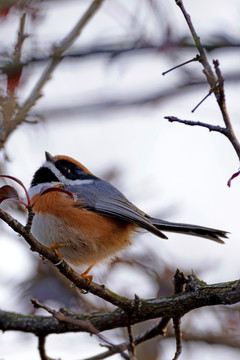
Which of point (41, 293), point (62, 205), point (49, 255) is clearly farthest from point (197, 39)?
point (41, 293)

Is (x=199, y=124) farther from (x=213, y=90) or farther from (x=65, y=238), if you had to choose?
(x=65, y=238)

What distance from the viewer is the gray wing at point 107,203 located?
450cm

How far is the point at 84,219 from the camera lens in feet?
14.3

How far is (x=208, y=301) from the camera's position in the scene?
3029 mm

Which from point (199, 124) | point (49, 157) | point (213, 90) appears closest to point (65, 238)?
point (49, 157)

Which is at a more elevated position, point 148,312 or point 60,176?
point 60,176

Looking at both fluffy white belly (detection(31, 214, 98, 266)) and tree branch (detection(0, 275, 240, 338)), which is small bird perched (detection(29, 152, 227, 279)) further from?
tree branch (detection(0, 275, 240, 338))

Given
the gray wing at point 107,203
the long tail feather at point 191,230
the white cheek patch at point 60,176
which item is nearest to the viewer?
the long tail feather at point 191,230

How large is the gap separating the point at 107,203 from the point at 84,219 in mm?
396

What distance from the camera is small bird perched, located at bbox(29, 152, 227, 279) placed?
4168 mm

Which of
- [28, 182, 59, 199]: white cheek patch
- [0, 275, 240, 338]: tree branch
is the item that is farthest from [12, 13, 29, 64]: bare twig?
[0, 275, 240, 338]: tree branch

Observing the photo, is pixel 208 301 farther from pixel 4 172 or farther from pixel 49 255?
pixel 4 172

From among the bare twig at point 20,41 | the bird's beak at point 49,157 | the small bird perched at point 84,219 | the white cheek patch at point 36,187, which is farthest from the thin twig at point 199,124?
the bird's beak at point 49,157

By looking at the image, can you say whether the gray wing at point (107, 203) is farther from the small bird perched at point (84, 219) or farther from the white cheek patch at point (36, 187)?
the white cheek patch at point (36, 187)
